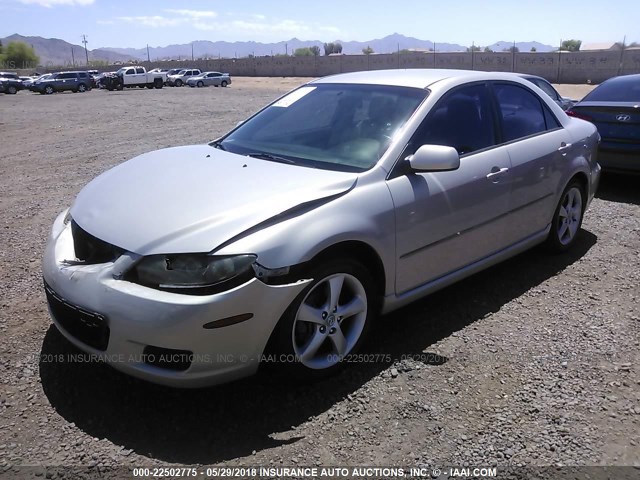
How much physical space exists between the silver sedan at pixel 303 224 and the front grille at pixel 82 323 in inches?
0.4

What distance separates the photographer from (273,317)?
9.23 ft

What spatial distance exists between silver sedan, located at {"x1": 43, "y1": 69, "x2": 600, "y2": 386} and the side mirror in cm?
1

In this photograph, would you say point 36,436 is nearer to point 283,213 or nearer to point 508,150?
point 283,213

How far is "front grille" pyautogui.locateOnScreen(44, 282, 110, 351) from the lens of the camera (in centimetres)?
277

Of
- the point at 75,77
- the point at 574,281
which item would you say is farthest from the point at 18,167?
the point at 75,77

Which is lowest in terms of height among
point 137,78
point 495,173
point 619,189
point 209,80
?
point 619,189

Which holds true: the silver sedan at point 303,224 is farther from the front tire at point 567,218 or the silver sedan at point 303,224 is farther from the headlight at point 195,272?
the front tire at point 567,218

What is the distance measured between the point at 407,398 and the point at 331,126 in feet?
6.32

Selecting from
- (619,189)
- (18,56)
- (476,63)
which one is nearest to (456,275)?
(619,189)

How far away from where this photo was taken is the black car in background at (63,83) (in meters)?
41.8

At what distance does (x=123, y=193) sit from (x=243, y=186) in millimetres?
741

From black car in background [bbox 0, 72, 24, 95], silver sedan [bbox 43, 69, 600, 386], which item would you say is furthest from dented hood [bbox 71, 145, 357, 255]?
black car in background [bbox 0, 72, 24, 95]

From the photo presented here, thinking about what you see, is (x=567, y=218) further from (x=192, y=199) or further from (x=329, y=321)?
(x=192, y=199)

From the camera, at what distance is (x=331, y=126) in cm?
397
